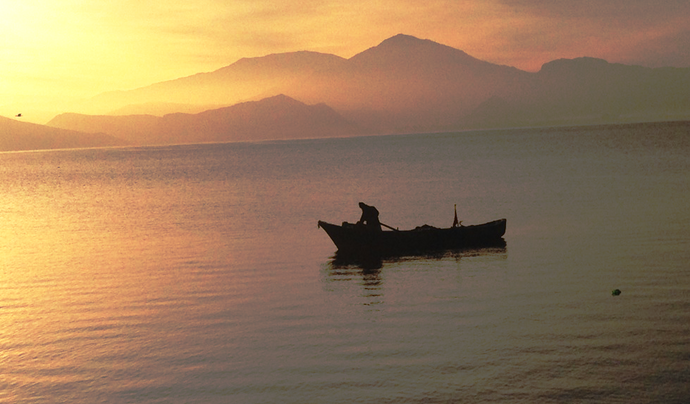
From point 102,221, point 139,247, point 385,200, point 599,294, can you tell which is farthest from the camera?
point 385,200

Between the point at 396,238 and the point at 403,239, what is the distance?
1.24ft

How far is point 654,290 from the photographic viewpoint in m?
22.1

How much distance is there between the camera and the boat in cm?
3128

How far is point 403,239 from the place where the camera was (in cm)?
3142

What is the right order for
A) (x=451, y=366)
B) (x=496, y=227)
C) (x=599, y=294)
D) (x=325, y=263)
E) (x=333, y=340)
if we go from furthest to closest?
(x=496, y=227)
(x=325, y=263)
(x=599, y=294)
(x=333, y=340)
(x=451, y=366)

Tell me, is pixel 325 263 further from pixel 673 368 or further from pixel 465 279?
pixel 673 368

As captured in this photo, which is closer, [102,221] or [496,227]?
[496,227]

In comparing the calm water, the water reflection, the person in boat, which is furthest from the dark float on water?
the calm water

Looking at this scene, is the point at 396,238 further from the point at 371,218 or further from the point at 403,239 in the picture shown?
the point at 371,218

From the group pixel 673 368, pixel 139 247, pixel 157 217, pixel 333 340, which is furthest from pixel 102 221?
pixel 673 368

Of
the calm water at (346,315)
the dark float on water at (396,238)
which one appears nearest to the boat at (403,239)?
the dark float on water at (396,238)

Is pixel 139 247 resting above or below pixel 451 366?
above

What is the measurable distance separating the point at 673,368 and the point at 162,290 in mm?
18911

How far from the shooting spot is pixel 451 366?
1582 centimetres
